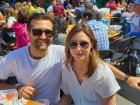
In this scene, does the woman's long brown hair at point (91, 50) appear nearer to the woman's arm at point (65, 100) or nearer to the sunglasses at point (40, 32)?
the sunglasses at point (40, 32)

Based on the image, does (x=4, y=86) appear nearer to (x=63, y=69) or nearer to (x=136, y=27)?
(x=63, y=69)

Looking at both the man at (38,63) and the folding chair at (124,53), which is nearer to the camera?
the man at (38,63)

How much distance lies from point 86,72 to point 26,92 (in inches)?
18.9

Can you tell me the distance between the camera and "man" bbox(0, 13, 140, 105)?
8.97 feet

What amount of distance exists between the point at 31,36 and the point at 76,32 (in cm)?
40

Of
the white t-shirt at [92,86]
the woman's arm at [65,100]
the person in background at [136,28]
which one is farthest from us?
the person in background at [136,28]

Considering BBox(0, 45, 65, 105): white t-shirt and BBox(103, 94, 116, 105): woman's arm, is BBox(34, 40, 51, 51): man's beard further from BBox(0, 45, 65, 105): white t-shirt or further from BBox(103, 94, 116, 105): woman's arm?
BBox(103, 94, 116, 105): woman's arm

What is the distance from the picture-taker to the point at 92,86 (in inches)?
101

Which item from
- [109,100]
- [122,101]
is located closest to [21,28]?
[122,101]

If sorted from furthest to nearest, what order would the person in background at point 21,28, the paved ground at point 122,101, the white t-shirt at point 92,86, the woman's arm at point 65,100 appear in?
the person in background at point 21,28, the paved ground at point 122,101, the woman's arm at point 65,100, the white t-shirt at point 92,86

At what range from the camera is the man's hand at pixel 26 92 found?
2.65 metres

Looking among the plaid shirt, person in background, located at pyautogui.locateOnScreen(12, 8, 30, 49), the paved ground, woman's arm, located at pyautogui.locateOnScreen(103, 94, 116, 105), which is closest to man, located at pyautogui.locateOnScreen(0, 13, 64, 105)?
woman's arm, located at pyautogui.locateOnScreen(103, 94, 116, 105)

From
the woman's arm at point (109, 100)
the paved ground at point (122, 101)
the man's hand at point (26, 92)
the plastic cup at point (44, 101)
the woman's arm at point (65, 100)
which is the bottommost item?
the paved ground at point (122, 101)

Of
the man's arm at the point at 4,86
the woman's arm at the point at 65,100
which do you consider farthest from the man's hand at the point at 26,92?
the woman's arm at the point at 65,100
